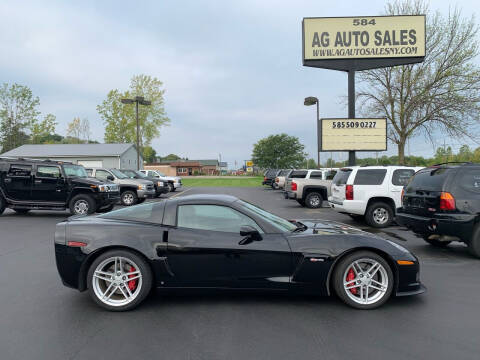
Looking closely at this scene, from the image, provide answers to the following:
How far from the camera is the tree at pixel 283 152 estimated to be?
79250 mm

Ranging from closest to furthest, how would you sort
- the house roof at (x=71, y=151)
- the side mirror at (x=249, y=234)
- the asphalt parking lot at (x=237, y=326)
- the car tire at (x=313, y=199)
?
1. the asphalt parking lot at (x=237, y=326)
2. the side mirror at (x=249, y=234)
3. the car tire at (x=313, y=199)
4. the house roof at (x=71, y=151)

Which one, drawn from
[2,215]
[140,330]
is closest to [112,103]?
[2,215]

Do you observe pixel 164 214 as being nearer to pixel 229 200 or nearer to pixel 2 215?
pixel 229 200

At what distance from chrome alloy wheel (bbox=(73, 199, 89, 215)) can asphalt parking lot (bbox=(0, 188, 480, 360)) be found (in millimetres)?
7306

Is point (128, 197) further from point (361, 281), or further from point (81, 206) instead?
point (361, 281)

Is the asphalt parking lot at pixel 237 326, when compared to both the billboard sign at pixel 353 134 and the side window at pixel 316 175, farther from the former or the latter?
the billboard sign at pixel 353 134

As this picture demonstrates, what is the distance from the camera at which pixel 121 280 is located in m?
3.85

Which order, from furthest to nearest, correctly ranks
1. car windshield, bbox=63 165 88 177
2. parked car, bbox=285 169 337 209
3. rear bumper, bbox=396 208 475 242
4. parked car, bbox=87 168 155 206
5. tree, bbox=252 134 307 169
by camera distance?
tree, bbox=252 134 307 169 < parked car, bbox=87 168 155 206 < parked car, bbox=285 169 337 209 < car windshield, bbox=63 165 88 177 < rear bumper, bbox=396 208 475 242

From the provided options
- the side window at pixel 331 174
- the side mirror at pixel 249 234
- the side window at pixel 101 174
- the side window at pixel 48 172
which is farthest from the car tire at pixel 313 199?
the side mirror at pixel 249 234

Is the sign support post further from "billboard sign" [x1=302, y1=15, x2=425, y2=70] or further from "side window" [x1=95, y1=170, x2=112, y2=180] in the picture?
"side window" [x1=95, y1=170, x2=112, y2=180]

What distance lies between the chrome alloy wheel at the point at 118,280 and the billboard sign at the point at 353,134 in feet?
47.3

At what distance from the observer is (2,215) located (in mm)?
12641

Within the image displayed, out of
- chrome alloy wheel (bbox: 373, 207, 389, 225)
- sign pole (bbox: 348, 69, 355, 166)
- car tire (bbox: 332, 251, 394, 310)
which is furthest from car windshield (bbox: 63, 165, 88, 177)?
sign pole (bbox: 348, 69, 355, 166)

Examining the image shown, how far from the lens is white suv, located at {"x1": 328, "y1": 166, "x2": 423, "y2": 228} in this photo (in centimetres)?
971
